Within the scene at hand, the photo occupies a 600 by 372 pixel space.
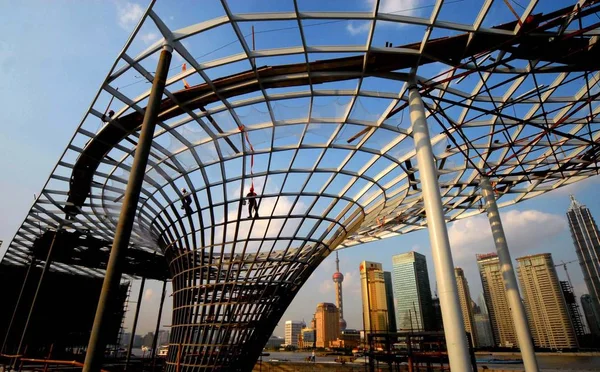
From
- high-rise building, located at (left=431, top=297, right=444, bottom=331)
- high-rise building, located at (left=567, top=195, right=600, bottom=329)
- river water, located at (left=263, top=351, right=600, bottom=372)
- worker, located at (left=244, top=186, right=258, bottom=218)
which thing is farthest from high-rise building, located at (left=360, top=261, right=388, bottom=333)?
worker, located at (left=244, top=186, right=258, bottom=218)

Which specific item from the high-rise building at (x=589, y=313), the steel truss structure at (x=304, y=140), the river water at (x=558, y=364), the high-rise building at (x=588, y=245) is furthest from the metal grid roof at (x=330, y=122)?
the high-rise building at (x=589, y=313)

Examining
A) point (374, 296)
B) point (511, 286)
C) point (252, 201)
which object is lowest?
point (511, 286)

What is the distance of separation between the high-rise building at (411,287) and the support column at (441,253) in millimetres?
149242

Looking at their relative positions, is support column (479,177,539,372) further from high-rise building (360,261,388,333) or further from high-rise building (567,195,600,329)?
high-rise building (567,195,600,329)

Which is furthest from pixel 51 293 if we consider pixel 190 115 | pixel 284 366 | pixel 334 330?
Answer: pixel 334 330

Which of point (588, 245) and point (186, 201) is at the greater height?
point (588, 245)

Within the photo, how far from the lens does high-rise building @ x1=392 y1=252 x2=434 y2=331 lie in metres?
148

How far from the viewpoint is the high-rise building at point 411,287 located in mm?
148500

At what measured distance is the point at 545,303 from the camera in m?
122

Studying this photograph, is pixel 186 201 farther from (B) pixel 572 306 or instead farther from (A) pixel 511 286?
(B) pixel 572 306

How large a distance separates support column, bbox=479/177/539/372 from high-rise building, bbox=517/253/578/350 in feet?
411

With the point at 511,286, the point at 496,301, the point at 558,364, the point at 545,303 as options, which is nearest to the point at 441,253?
the point at 511,286

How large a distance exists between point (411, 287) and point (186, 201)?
157922 mm

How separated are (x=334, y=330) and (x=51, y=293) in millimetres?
161042
